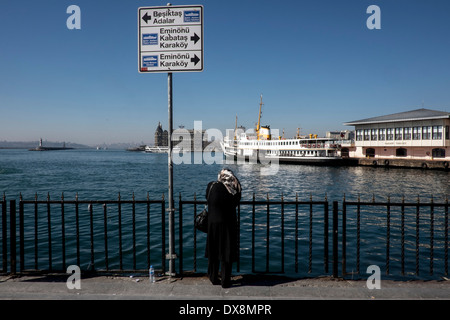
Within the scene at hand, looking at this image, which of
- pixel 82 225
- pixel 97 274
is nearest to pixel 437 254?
pixel 97 274

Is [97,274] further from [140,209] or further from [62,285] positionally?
[140,209]

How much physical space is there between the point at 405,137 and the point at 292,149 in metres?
24.1

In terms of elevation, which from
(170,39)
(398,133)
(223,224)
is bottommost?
(223,224)

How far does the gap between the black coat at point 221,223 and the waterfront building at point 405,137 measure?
51.4 metres

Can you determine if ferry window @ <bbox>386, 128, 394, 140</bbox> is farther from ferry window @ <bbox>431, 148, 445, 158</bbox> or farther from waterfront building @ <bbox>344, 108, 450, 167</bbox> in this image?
ferry window @ <bbox>431, 148, 445, 158</bbox>

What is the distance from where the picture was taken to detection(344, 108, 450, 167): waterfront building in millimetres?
47656

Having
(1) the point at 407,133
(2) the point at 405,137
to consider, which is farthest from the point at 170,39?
(2) the point at 405,137

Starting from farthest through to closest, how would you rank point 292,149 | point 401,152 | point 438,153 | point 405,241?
point 292,149 → point 401,152 → point 438,153 → point 405,241

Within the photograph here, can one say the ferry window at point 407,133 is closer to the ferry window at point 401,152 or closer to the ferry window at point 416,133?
the ferry window at point 416,133

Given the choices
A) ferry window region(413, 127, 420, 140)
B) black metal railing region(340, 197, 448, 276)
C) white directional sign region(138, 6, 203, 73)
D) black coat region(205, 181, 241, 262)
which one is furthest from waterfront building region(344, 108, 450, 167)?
white directional sign region(138, 6, 203, 73)

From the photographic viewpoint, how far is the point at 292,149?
2820 inches

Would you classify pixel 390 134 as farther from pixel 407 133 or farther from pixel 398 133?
pixel 407 133

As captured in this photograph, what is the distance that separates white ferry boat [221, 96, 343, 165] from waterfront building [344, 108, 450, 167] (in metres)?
4.97
